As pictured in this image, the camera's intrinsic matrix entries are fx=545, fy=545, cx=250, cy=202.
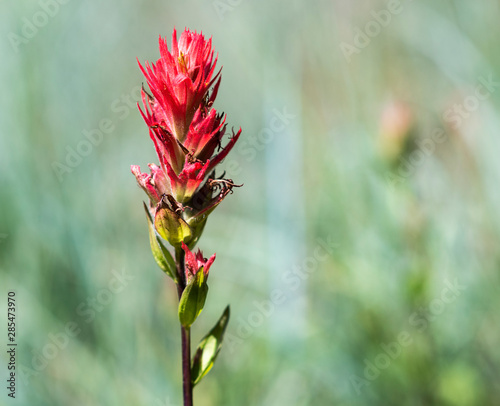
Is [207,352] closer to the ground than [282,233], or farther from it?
closer to the ground

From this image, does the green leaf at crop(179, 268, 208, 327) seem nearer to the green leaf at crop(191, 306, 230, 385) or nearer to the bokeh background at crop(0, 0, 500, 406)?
the green leaf at crop(191, 306, 230, 385)

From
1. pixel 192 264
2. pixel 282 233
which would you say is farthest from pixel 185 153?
pixel 282 233

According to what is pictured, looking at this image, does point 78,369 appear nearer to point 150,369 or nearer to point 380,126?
point 150,369

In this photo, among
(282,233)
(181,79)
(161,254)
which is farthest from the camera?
(282,233)

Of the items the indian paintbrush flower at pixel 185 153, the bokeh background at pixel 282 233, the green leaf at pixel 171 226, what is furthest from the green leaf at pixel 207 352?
the bokeh background at pixel 282 233

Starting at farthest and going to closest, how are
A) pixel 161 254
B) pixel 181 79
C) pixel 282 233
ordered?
pixel 282 233
pixel 161 254
pixel 181 79

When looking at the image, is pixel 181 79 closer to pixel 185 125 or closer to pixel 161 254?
pixel 185 125

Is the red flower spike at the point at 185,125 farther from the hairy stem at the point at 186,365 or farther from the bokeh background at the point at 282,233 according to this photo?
the bokeh background at the point at 282,233
